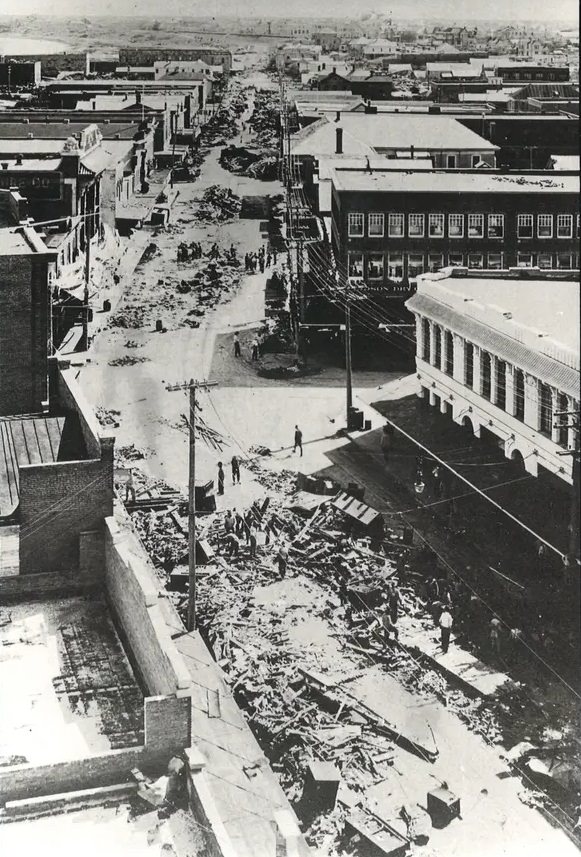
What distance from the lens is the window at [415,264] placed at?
54.8m

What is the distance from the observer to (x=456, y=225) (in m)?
53.8

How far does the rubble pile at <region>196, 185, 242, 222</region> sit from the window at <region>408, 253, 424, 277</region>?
2920cm

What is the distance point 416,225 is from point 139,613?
117 feet

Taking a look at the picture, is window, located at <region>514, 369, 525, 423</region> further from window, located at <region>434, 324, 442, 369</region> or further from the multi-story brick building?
the multi-story brick building

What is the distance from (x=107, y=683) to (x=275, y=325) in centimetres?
3816

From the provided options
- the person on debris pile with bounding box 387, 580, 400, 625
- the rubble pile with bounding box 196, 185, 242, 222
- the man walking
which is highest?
the rubble pile with bounding box 196, 185, 242, 222

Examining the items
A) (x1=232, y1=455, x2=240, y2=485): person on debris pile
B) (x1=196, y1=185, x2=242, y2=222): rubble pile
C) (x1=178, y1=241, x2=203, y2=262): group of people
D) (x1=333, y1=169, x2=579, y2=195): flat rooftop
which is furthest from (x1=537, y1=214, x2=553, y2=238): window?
(x1=196, y1=185, x2=242, y2=222): rubble pile

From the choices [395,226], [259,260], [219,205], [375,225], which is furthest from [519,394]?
[219,205]

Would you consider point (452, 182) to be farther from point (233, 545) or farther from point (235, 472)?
point (233, 545)

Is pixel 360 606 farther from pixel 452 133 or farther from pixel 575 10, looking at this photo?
pixel 452 133

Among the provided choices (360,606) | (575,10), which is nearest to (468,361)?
(360,606)

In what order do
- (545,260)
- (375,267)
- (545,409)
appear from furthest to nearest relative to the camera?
(375,267) < (545,260) < (545,409)

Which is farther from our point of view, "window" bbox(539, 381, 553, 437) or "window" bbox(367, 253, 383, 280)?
"window" bbox(367, 253, 383, 280)

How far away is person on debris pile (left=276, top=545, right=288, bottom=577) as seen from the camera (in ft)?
112
